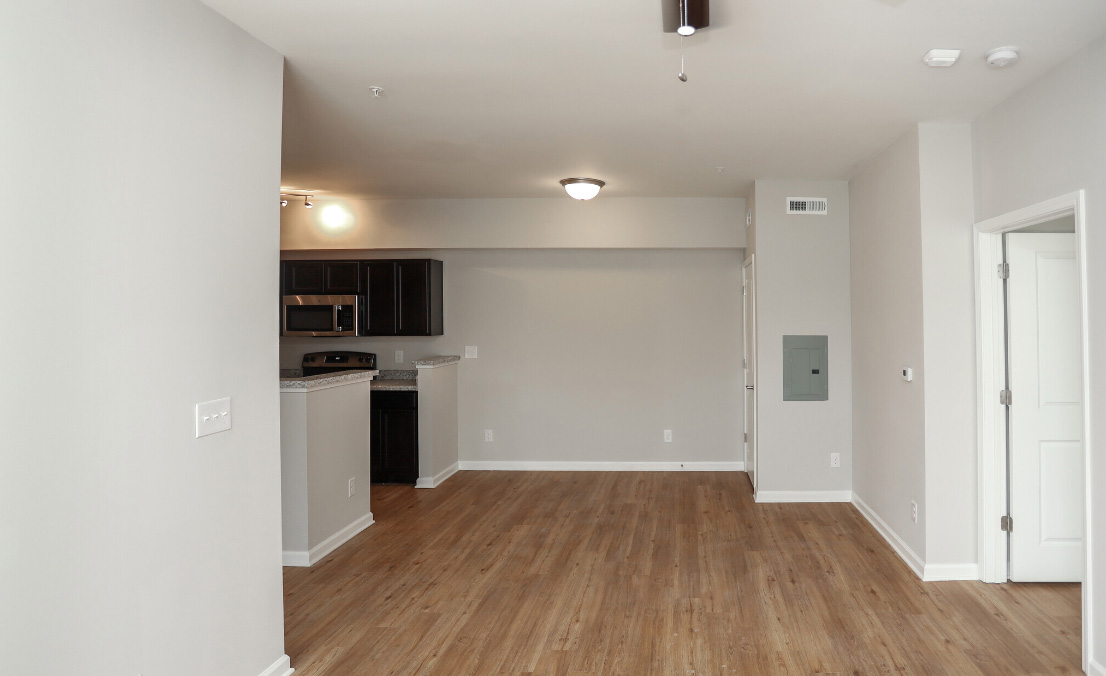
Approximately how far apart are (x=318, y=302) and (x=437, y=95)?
3709 millimetres

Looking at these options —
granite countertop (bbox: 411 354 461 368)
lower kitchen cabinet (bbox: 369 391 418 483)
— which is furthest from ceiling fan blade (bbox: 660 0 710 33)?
lower kitchen cabinet (bbox: 369 391 418 483)

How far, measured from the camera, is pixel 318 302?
22.2 feet

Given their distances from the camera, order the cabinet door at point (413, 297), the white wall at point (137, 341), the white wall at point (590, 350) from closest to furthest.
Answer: the white wall at point (137, 341) → the cabinet door at point (413, 297) → the white wall at point (590, 350)

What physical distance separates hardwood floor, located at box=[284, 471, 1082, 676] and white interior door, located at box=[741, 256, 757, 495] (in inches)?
33.0

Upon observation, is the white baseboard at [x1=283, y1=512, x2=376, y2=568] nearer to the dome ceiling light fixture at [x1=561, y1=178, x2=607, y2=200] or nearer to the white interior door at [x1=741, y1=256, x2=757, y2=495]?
the dome ceiling light fixture at [x1=561, y1=178, x2=607, y2=200]

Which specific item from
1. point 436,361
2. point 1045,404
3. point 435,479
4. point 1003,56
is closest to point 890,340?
point 1045,404

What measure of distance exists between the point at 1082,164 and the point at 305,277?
5977mm

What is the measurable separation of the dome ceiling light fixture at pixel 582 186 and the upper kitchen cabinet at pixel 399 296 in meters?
1.75

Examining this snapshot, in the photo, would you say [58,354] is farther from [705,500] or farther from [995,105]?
[705,500]

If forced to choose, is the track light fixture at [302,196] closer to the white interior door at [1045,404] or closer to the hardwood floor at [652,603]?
the hardwood floor at [652,603]

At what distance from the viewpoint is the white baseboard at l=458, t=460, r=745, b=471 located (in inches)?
273

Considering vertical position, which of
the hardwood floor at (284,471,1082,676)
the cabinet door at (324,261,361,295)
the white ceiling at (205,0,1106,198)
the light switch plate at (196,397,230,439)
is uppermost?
the white ceiling at (205,0,1106,198)

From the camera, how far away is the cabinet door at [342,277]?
6.74 meters

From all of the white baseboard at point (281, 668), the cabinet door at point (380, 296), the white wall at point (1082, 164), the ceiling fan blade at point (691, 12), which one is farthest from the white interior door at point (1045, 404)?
the cabinet door at point (380, 296)
